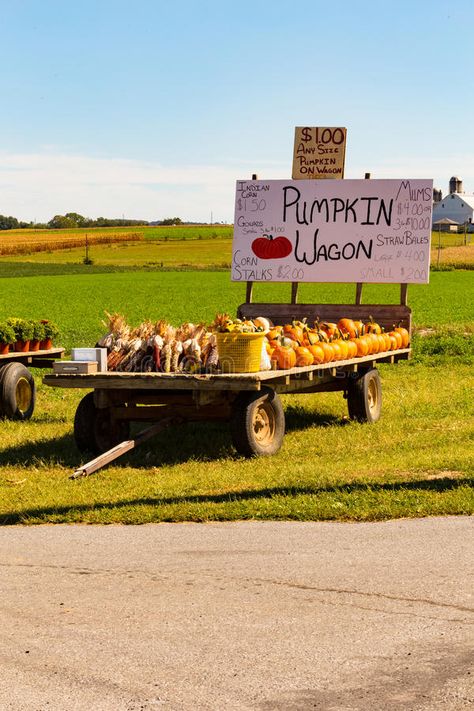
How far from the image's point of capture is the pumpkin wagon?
10648mm

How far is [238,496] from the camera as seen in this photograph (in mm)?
8797

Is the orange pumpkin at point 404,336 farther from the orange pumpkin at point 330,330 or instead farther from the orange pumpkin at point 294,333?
the orange pumpkin at point 294,333

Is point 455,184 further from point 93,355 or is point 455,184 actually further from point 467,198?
point 93,355

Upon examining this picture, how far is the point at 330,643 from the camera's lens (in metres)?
5.23

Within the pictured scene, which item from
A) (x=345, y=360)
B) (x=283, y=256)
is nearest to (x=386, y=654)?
(x=345, y=360)

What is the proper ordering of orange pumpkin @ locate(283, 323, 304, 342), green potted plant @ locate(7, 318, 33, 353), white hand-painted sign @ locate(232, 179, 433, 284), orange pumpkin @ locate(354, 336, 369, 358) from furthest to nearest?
white hand-painted sign @ locate(232, 179, 433, 284)
green potted plant @ locate(7, 318, 33, 353)
orange pumpkin @ locate(354, 336, 369, 358)
orange pumpkin @ locate(283, 323, 304, 342)

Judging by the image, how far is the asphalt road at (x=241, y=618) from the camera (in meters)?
4.71

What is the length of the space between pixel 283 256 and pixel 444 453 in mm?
5323

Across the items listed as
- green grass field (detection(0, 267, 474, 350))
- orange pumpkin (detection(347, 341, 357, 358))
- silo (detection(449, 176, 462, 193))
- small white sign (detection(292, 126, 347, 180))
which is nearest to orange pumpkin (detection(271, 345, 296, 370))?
orange pumpkin (detection(347, 341, 357, 358))

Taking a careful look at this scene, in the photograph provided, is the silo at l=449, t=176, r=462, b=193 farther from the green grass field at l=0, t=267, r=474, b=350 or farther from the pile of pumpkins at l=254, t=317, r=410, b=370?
the pile of pumpkins at l=254, t=317, r=410, b=370

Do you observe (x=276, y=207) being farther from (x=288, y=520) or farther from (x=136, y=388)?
(x=288, y=520)

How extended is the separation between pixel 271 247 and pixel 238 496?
23.5 ft

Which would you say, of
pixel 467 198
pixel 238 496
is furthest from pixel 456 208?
pixel 238 496

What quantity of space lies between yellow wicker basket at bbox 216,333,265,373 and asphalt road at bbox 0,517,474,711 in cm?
307
